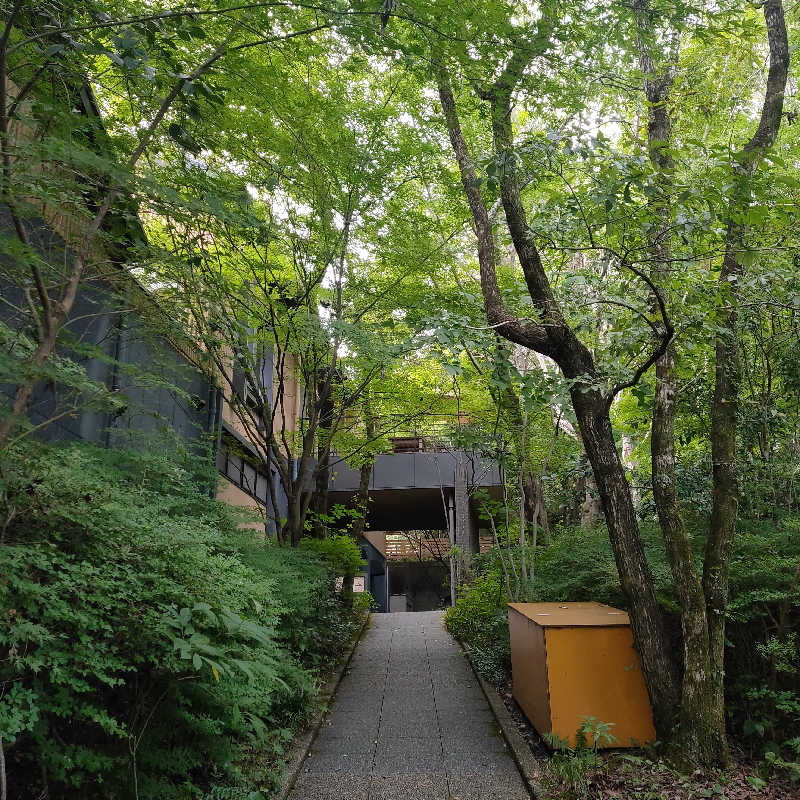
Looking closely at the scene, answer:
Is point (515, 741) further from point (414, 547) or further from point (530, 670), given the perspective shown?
point (414, 547)

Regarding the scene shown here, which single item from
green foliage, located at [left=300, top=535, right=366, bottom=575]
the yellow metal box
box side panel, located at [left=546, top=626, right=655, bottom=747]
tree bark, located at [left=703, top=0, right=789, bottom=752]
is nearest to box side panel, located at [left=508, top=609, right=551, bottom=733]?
the yellow metal box

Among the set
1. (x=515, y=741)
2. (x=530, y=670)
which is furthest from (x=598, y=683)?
(x=515, y=741)

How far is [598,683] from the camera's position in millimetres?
5062

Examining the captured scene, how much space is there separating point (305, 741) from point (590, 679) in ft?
8.84

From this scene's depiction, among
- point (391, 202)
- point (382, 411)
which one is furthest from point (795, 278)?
point (382, 411)

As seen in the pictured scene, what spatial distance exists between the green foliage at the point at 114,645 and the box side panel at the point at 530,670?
8.19 feet

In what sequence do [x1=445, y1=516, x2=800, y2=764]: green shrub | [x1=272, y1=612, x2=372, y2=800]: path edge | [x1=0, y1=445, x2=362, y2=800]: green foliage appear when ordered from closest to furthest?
[x1=0, y1=445, x2=362, y2=800]: green foliage, [x1=272, y1=612, x2=372, y2=800]: path edge, [x1=445, y1=516, x2=800, y2=764]: green shrub

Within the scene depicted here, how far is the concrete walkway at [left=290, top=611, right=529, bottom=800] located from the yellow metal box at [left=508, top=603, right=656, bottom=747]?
670 mm

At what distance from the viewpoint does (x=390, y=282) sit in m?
9.64

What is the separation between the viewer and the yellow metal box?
4.97 metres

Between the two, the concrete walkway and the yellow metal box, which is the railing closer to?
the concrete walkway

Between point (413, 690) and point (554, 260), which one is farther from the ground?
point (554, 260)

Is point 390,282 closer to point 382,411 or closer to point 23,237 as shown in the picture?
point 382,411

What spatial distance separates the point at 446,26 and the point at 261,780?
5.76m
